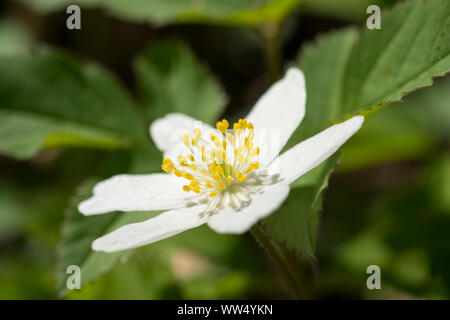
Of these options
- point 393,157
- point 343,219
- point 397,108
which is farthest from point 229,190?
point 397,108

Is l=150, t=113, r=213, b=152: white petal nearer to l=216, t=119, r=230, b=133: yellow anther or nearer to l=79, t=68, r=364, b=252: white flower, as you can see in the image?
l=79, t=68, r=364, b=252: white flower

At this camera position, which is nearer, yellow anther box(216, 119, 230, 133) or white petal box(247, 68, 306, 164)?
white petal box(247, 68, 306, 164)

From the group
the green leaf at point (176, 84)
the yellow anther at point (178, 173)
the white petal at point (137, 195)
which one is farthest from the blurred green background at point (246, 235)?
the yellow anther at point (178, 173)

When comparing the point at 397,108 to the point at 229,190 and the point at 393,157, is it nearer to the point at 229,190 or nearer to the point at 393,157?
the point at 393,157

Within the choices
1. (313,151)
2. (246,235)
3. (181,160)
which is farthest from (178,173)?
(246,235)

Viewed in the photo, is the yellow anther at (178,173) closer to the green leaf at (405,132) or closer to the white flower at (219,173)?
the white flower at (219,173)

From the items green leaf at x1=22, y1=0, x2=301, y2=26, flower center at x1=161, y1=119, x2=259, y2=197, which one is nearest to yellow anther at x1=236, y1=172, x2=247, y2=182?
flower center at x1=161, y1=119, x2=259, y2=197

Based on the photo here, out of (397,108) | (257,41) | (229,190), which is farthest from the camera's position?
(257,41)

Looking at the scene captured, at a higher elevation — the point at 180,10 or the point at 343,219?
the point at 180,10
